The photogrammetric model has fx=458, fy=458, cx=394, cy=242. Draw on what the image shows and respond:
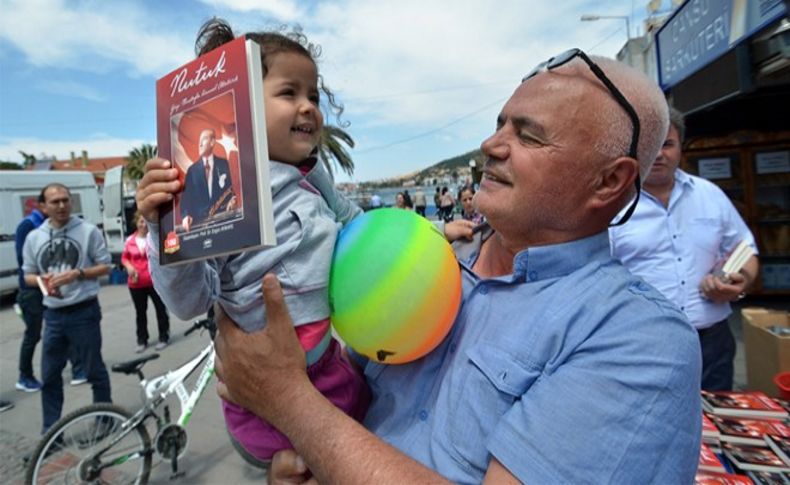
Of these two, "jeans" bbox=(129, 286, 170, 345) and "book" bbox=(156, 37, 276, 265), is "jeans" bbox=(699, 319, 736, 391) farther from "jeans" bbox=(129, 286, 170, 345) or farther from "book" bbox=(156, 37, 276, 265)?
"jeans" bbox=(129, 286, 170, 345)

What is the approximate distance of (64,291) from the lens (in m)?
4.20

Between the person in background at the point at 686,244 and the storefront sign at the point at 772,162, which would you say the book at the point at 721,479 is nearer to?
the person in background at the point at 686,244

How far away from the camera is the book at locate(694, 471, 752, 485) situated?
6.00 ft

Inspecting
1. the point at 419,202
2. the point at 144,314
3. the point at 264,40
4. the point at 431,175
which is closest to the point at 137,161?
the point at 431,175

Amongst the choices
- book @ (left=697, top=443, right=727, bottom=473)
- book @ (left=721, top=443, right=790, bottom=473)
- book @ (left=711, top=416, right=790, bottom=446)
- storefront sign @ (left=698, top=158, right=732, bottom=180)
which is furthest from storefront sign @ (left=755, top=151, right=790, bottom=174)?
book @ (left=697, top=443, right=727, bottom=473)

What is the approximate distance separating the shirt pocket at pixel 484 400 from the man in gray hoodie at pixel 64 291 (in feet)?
14.2

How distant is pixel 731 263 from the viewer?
8.98 ft

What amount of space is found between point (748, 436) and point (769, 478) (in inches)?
12.3

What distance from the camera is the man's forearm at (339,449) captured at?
0.97 meters

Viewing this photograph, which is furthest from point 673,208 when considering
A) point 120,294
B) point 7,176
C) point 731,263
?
point 7,176

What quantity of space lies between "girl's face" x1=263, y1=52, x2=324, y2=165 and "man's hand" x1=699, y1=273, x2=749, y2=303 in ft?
8.38

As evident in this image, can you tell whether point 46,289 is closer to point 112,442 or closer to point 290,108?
point 112,442

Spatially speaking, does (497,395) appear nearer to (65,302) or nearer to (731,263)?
(731,263)

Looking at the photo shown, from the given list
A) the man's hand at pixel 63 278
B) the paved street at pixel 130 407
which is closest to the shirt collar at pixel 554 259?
the paved street at pixel 130 407
